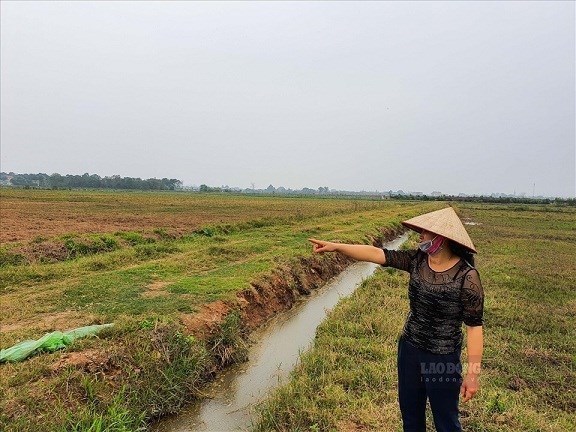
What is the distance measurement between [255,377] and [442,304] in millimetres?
4595

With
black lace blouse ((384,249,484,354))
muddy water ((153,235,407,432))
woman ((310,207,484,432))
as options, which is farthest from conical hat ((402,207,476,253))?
muddy water ((153,235,407,432))

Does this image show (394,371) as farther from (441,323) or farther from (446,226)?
(446,226)

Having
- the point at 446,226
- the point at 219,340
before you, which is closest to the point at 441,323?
the point at 446,226

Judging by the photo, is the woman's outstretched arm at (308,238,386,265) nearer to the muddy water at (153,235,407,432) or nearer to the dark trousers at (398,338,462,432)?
the dark trousers at (398,338,462,432)

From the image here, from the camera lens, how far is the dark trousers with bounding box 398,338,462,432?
270cm

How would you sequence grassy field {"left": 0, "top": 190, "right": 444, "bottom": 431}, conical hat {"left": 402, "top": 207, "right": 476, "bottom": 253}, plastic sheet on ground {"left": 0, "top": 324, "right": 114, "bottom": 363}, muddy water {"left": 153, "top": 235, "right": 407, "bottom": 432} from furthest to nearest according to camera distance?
muddy water {"left": 153, "top": 235, "right": 407, "bottom": 432}, plastic sheet on ground {"left": 0, "top": 324, "right": 114, "bottom": 363}, grassy field {"left": 0, "top": 190, "right": 444, "bottom": 431}, conical hat {"left": 402, "top": 207, "right": 476, "bottom": 253}

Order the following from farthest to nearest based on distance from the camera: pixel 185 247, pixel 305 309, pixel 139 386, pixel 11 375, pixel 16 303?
pixel 185 247, pixel 305 309, pixel 16 303, pixel 139 386, pixel 11 375

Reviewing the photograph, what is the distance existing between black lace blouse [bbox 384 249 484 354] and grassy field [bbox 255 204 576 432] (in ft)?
6.40

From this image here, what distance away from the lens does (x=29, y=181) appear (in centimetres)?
15688

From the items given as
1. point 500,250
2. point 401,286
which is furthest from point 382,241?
point 401,286

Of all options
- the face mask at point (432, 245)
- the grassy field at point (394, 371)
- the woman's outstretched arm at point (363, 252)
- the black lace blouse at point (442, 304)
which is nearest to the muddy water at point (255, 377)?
the grassy field at point (394, 371)

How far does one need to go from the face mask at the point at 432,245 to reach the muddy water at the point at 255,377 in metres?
3.60

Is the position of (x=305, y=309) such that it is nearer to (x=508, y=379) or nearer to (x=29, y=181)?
(x=508, y=379)

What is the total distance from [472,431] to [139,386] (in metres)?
4.03
